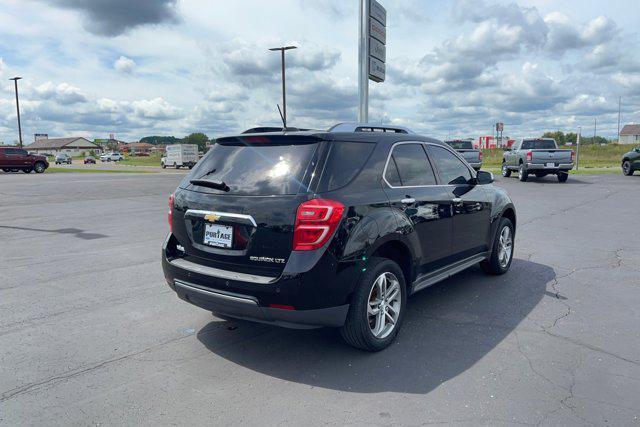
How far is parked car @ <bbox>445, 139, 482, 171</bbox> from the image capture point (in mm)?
23672

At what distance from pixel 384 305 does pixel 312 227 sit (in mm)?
1033

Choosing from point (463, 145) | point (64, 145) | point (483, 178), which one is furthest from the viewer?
point (64, 145)

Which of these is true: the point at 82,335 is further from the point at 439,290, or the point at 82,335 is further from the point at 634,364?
the point at 634,364

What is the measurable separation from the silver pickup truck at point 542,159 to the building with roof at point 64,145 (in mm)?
142680

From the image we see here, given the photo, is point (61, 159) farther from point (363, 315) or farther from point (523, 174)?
point (363, 315)

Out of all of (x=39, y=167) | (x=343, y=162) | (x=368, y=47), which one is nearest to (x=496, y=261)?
(x=343, y=162)

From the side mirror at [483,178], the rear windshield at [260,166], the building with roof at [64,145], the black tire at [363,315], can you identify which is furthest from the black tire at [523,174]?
the building with roof at [64,145]

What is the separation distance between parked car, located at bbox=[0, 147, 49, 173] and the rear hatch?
3784cm

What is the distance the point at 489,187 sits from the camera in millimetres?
A: 6023

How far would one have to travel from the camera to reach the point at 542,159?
2130cm

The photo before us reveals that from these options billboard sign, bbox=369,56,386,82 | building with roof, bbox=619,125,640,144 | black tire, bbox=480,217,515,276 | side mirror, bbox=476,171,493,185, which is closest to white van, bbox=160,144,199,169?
billboard sign, bbox=369,56,386,82

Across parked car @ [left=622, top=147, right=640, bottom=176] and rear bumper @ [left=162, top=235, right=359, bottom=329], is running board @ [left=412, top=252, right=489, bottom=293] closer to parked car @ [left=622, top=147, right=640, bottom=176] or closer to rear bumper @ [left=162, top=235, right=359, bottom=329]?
rear bumper @ [left=162, top=235, right=359, bottom=329]

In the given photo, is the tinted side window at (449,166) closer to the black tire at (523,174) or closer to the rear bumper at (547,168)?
the rear bumper at (547,168)

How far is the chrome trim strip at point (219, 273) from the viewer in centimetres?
352
